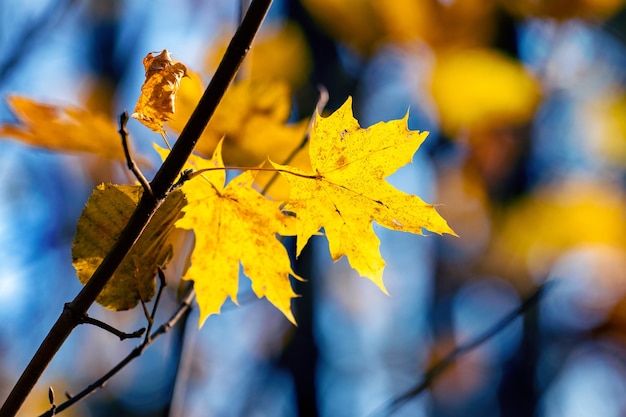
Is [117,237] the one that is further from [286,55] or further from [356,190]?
[286,55]

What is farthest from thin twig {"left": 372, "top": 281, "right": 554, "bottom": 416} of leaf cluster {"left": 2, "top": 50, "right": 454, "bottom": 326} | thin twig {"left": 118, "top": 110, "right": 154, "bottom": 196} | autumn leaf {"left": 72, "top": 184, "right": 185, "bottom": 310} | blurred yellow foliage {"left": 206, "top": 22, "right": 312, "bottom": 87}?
blurred yellow foliage {"left": 206, "top": 22, "right": 312, "bottom": 87}

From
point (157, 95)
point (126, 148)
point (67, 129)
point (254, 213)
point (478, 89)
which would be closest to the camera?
point (126, 148)

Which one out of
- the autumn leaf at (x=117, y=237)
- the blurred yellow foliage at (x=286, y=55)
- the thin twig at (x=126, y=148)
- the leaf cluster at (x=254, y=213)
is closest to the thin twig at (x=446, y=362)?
the leaf cluster at (x=254, y=213)

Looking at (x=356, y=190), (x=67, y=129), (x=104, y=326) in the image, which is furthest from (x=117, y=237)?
(x=67, y=129)

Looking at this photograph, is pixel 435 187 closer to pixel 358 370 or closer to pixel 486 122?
pixel 486 122

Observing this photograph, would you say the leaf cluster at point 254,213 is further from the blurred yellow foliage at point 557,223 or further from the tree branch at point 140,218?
the blurred yellow foliage at point 557,223

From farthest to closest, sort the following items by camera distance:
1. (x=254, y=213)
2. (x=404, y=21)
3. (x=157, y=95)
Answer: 1. (x=404, y=21)
2. (x=254, y=213)
3. (x=157, y=95)
